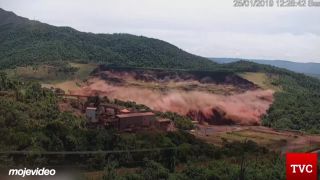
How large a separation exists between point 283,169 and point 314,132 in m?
37.2

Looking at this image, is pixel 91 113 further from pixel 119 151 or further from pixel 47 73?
pixel 47 73

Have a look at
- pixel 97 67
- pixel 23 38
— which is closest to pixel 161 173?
pixel 97 67

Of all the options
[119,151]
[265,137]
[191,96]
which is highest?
[191,96]

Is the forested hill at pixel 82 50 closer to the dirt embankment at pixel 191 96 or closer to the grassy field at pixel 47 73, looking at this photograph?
the grassy field at pixel 47 73

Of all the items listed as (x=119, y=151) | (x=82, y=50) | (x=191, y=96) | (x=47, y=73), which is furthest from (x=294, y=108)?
(x=82, y=50)

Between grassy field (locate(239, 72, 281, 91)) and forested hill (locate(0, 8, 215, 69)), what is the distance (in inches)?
958

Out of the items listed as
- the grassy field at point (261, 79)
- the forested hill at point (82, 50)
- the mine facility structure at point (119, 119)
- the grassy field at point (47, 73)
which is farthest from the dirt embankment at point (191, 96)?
the forested hill at point (82, 50)

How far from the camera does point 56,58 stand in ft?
448

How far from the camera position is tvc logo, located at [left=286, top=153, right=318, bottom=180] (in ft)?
134

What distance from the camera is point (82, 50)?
16125 centimetres

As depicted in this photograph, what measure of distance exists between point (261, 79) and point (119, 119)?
63.1 metres

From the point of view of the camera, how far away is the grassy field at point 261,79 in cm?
12079

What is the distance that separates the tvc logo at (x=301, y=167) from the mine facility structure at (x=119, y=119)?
1286 inches

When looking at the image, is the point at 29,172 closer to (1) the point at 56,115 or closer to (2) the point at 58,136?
(2) the point at 58,136
